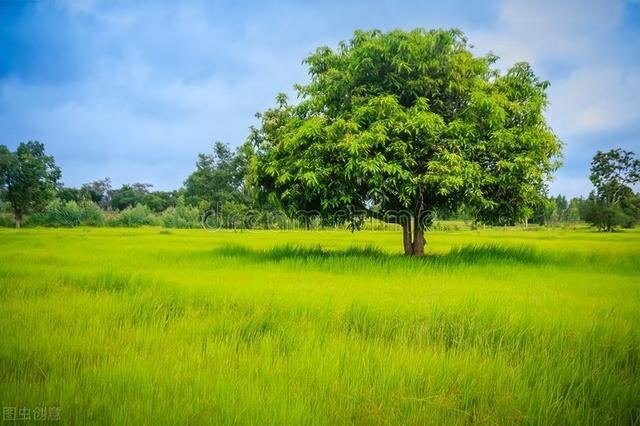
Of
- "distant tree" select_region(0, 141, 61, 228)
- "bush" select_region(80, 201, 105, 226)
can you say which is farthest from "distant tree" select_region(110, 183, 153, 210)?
"distant tree" select_region(0, 141, 61, 228)

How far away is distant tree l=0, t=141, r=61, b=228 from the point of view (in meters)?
14.7

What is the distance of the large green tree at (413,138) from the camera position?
10.7 m

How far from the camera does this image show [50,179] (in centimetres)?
1677

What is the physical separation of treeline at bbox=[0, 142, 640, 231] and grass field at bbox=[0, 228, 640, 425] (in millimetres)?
7191

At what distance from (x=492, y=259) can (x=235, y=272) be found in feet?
26.8

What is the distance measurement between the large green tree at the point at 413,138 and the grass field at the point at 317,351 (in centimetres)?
422

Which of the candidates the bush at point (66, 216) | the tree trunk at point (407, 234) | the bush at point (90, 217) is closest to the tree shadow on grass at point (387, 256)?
the tree trunk at point (407, 234)

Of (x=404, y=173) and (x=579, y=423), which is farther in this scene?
(x=404, y=173)

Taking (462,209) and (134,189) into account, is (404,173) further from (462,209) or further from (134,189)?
(134,189)

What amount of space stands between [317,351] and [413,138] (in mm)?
9010

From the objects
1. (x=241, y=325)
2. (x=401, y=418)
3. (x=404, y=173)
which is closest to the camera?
(x=401, y=418)

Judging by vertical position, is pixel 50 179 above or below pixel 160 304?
above

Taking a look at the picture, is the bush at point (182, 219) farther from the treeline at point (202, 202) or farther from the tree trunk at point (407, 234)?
the tree trunk at point (407, 234)

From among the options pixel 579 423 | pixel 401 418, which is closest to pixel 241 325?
pixel 401 418
